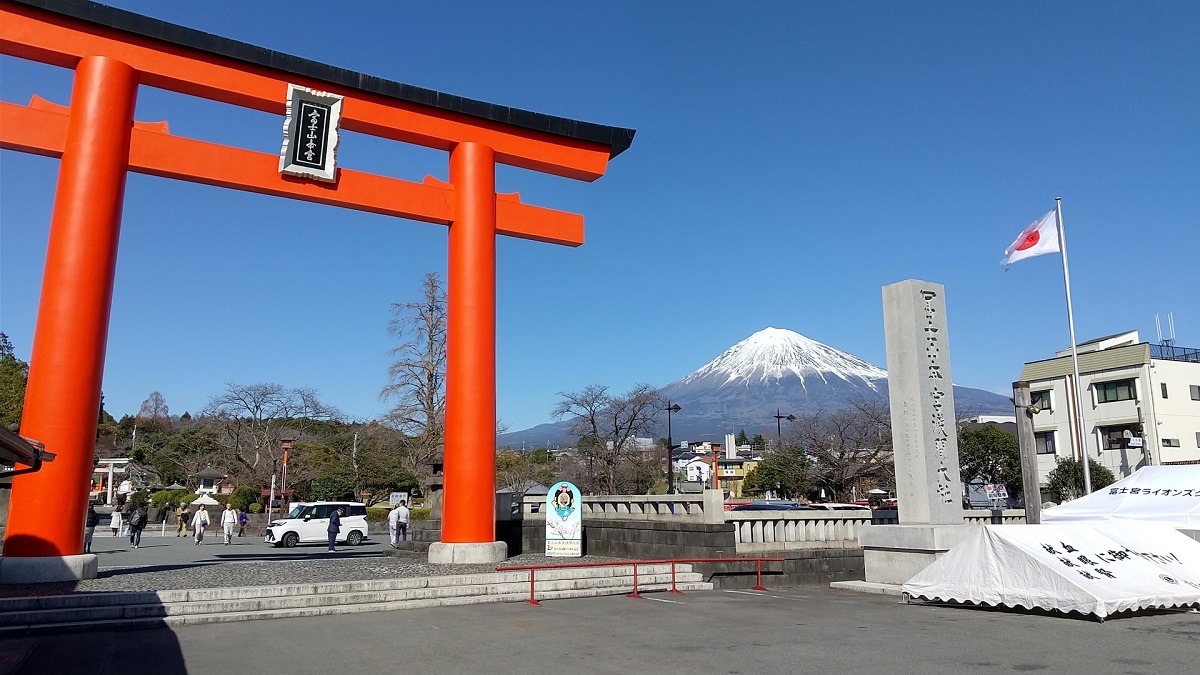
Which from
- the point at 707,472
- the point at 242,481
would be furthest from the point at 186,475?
the point at 707,472

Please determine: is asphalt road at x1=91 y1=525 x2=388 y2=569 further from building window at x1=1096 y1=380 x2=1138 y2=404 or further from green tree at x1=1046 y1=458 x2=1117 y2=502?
building window at x1=1096 y1=380 x2=1138 y2=404

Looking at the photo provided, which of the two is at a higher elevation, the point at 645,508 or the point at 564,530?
the point at 645,508

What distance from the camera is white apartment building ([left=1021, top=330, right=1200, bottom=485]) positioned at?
128ft

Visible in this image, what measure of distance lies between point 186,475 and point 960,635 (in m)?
55.1

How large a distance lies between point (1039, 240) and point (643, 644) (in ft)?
61.3

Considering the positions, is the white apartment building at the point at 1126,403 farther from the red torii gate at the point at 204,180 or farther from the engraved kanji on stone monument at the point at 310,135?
the engraved kanji on stone monument at the point at 310,135

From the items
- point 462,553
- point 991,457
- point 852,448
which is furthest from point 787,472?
point 462,553

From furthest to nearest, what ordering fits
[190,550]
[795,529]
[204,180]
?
[190,550] < [795,529] < [204,180]

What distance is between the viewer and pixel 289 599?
10203 millimetres

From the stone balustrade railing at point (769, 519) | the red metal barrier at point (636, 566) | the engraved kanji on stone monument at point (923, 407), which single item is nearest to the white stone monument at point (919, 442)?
the engraved kanji on stone monument at point (923, 407)

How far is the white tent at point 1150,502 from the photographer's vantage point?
1469cm

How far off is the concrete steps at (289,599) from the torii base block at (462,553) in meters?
1.98

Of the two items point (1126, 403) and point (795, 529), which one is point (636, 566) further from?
point (1126, 403)

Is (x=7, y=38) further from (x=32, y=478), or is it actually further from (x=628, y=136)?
(x=628, y=136)
